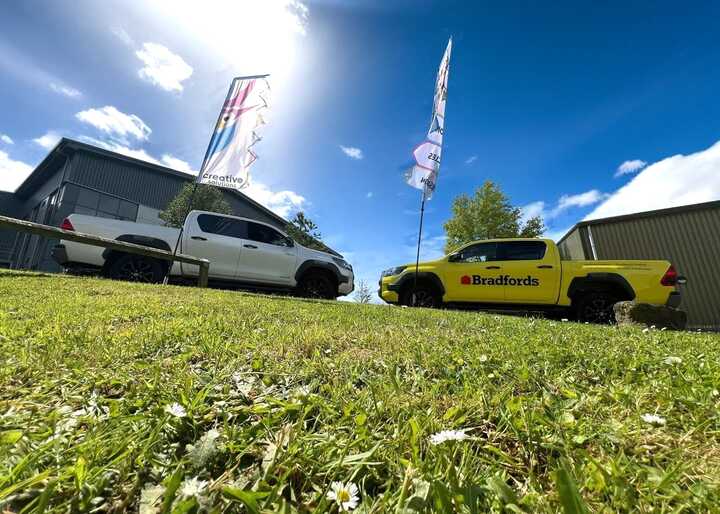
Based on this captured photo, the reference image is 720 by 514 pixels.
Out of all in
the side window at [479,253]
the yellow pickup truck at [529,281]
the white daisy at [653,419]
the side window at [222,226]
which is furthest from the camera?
the side window at [479,253]

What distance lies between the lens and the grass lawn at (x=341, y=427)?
2.17ft

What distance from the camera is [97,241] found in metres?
5.71

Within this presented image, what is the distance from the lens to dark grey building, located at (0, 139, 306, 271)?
59.7 ft

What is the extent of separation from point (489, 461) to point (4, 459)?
46.5 inches

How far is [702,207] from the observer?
37.1ft

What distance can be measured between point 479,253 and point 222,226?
6321mm

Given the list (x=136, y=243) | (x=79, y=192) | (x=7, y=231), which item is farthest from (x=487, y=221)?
(x=7, y=231)

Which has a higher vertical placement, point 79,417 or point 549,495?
point 79,417

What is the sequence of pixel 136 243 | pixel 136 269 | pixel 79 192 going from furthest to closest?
pixel 79 192, pixel 136 243, pixel 136 269

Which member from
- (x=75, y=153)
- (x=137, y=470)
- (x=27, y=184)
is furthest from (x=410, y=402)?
(x=27, y=184)

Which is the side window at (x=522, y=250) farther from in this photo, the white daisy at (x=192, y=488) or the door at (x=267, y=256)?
the white daisy at (x=192, y=488)

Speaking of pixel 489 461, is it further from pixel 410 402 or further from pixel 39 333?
pixel 39 333

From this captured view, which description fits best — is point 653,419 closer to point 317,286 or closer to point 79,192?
point 317,286

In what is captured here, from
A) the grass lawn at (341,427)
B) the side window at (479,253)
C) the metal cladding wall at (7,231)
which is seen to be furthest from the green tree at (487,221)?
the metal cladding wall at (7,231)
